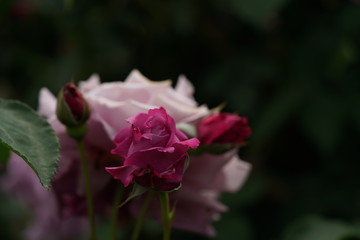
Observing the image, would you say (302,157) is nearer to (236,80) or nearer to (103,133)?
(236,80)

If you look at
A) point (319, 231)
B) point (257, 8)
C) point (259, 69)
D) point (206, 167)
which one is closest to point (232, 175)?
point (206, 167)

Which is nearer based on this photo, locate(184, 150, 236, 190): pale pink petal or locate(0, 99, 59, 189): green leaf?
locate(0, 99, 59, 189): green leaf

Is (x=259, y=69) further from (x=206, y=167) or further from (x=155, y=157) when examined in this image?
(x=155, y=157)

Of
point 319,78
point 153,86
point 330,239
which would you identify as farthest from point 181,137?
point 319,78

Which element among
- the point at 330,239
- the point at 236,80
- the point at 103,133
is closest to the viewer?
the point at 103,133

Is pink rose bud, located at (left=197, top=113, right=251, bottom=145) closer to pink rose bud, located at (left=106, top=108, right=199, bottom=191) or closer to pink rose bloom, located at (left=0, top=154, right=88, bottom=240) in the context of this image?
pink rose bud, located at (left=106, top=108, right=199, bottom=191)

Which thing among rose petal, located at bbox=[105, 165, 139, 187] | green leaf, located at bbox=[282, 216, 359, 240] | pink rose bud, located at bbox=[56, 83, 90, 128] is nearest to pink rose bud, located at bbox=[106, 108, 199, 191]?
rose petal, located at bbox=[105, 165, 139, 187]
